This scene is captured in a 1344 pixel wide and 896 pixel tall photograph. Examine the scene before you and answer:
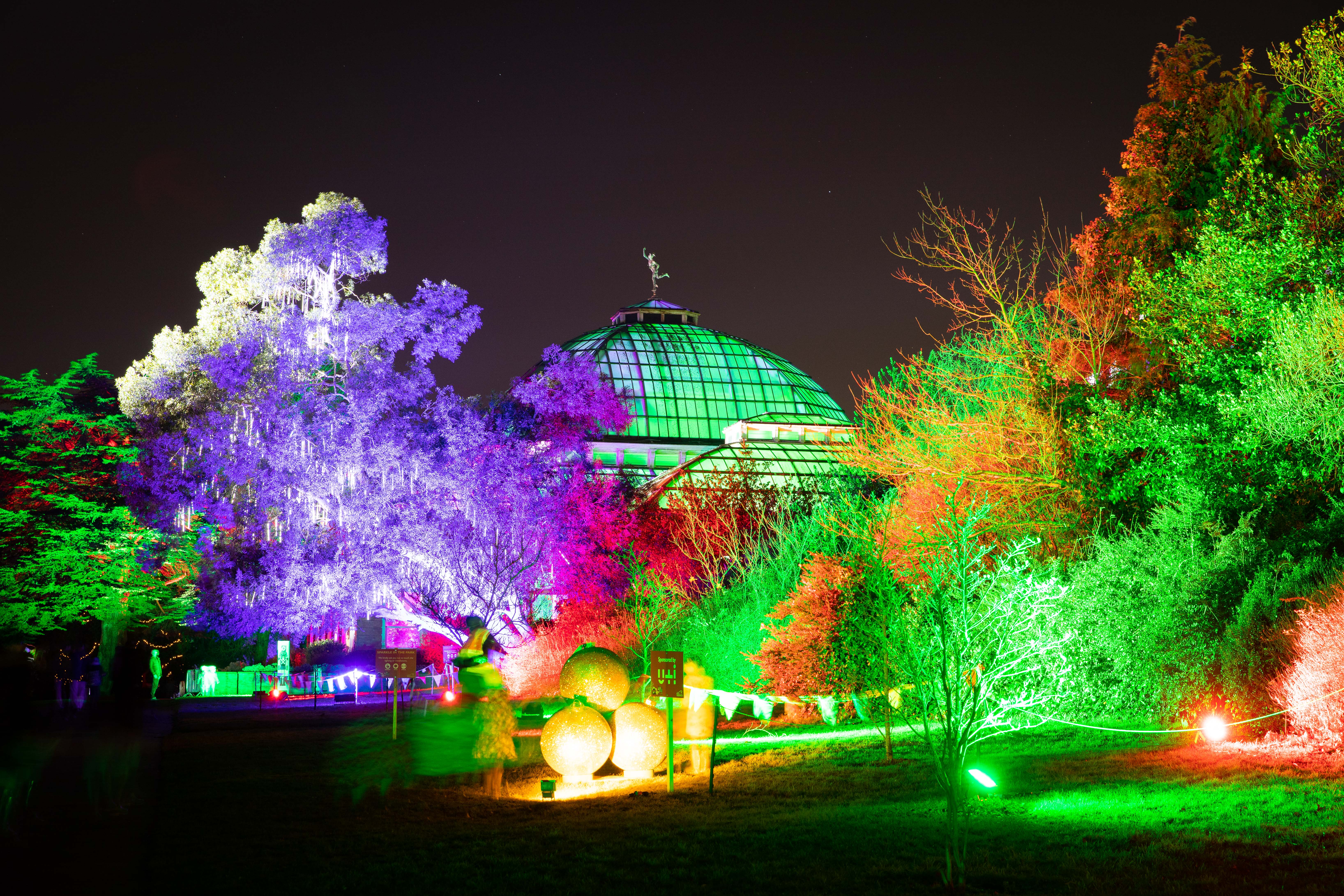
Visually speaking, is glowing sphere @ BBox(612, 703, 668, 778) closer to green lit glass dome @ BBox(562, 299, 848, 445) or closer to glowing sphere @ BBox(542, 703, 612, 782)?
glowing sphere @ BBox(542, 703, 612, 782)

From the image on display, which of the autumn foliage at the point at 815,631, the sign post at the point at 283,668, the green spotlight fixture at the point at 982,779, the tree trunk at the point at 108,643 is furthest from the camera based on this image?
the sign post at the point at 283,668

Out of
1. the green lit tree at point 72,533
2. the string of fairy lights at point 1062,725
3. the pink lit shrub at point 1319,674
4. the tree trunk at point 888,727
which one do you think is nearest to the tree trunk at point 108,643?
the green lit tree at point 72,533

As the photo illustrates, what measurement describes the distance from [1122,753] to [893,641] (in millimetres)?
3676

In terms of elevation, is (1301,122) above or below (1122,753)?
above

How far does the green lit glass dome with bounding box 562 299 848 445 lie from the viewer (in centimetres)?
6334

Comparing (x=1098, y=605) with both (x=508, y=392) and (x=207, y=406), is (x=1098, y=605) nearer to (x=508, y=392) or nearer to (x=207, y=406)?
(x=508, y=392)

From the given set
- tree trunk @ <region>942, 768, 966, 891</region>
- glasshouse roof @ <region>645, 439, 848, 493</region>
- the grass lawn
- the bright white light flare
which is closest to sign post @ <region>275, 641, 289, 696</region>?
glasshouse roof @ <region>645, 439, 848, 493</region>

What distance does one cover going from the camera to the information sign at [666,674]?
40.0 feet

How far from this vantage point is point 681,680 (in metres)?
12.1

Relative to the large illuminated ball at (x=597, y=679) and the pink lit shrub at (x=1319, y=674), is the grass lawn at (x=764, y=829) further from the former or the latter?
the large illuminated ball at (x=597, y=679)

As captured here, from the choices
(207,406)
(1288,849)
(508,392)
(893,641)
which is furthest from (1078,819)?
(207,406)

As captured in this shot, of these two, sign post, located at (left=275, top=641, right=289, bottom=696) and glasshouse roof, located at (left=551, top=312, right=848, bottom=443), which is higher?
glasshouse roof, located at (left=551, top=312, right=848, bottom=443)

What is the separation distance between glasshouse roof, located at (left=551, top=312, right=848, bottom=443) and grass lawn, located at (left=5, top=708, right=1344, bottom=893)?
4640 cm

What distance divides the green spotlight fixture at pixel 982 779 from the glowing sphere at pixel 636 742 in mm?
3743
